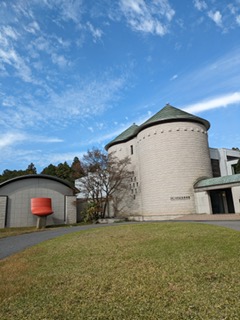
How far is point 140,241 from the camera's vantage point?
876 cm

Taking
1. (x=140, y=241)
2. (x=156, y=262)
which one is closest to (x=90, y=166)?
(x=140, y=241)

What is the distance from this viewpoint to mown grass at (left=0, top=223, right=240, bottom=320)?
341cm

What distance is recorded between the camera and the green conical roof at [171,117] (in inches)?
1018

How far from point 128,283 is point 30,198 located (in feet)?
65.7

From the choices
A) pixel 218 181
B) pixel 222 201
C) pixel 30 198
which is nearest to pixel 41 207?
pixel 30 198

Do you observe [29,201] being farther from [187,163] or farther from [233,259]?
[233,259]

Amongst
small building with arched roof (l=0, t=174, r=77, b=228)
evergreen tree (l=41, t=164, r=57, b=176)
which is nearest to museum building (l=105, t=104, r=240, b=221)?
small building with arched roof (l=0, t=174, r=77, b=228)

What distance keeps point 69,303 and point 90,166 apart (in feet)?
79.2

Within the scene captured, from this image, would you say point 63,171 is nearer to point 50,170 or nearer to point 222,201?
point 50,170

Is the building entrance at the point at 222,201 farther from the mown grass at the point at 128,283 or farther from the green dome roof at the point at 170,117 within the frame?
the mown grass at the point at 128,283

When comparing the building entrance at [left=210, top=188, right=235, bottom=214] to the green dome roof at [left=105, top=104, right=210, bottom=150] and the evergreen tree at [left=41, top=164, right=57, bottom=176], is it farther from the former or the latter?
the evergreen tree at [left=41, top=164, right=57, bottom=176]

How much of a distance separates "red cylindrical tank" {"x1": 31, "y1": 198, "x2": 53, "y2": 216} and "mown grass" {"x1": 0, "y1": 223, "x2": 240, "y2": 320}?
14.2 meters

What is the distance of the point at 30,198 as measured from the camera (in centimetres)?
2253

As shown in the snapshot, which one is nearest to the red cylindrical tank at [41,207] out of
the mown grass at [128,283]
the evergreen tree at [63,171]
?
the mown grass at [128,283]
